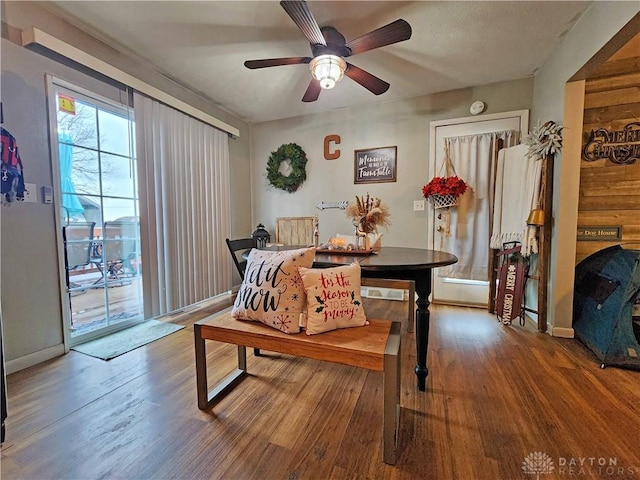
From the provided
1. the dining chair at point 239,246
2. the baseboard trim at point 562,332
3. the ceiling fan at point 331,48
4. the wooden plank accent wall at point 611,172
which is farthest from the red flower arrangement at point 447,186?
the dining chair at point 239,246

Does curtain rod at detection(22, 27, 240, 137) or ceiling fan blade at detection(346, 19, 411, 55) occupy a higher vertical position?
curtain rod at detection(22, 27, 240, 137)

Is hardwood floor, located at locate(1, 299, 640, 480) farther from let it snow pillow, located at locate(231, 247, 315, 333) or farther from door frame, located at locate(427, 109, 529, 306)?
door frame, located at locate(427, 109, 529, 306)

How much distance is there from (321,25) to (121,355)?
2840 mm

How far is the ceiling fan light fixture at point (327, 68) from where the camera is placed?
6.17 ft

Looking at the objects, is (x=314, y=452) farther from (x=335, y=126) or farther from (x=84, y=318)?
(x=335, y=126)

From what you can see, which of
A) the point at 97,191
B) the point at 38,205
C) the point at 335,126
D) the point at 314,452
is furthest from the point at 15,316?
the point at 335,126

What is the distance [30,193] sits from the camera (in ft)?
6.03

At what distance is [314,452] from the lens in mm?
1163

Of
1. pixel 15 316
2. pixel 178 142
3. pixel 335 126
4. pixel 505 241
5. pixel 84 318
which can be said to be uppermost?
pixel 335 126

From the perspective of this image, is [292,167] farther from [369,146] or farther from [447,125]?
[447,125]

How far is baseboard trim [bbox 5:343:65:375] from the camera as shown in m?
1.75

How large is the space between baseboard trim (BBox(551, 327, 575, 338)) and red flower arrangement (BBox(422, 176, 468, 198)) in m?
1.48

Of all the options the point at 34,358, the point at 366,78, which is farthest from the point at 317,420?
the point at 366,78

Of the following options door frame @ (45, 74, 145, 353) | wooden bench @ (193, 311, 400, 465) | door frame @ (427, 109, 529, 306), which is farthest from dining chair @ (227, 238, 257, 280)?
door frame @ (427, 109, 529, 306)
